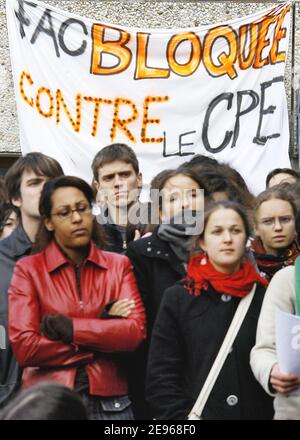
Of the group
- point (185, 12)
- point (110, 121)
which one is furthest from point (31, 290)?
point (185, 12)

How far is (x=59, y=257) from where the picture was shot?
3904 mm

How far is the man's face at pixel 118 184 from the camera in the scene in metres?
4.42

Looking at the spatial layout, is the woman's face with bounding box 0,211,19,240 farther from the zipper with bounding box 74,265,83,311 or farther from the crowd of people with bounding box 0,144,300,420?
A: the zipper with bounding box 74,265,83,311

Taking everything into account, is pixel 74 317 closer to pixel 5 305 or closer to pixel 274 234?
pixel 5 305

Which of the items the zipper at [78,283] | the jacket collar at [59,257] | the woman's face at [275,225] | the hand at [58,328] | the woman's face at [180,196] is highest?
the woman's face at [180,196]

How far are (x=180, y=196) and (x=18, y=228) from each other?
0.72 meters

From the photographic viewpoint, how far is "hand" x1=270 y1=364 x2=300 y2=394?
11.4 ft

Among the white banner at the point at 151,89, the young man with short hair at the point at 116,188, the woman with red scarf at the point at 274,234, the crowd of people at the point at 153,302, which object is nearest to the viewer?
the crowd of people at the point at 153,302

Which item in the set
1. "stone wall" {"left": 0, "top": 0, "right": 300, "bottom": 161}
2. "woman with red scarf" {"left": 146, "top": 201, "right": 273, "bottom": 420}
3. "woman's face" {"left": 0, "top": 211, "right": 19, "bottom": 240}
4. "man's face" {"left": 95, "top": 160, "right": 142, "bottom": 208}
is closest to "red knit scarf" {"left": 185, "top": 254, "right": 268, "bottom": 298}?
"woman with red scarf" {"left": 146, "top": 201, "right": 273, "bottom": 420}

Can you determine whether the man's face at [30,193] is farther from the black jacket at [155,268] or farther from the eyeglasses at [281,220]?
the eyeglasses at [281,220]

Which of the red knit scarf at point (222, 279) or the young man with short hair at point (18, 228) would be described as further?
the young man with short hair at point (18, 228)

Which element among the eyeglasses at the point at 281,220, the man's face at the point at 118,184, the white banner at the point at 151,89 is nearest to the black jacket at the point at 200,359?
the eyeglasses at the point at 281,220

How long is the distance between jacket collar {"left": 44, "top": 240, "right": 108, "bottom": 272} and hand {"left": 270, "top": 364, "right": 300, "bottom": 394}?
84cm

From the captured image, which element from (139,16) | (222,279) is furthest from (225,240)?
(139,16)
